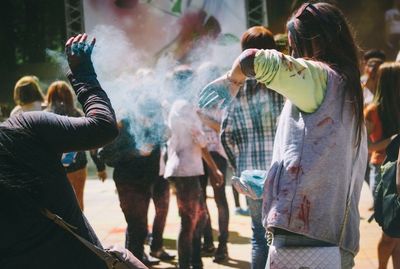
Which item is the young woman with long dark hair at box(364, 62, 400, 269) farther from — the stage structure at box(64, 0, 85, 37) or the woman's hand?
the stage structure at box(64, 0, 85, 37)

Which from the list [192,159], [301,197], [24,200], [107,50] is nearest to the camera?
[24,200]

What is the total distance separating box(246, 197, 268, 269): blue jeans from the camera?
11.0 feet

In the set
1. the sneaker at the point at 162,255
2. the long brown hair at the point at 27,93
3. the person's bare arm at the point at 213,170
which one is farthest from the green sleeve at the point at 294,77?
the long brown hair at the point at 27,93

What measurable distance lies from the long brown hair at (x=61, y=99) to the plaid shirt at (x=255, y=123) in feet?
6.88

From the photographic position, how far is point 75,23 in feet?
41.4

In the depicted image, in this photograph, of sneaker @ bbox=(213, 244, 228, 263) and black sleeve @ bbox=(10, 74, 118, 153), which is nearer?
black sleeve @ bbox=(10, 74, 118, 153)

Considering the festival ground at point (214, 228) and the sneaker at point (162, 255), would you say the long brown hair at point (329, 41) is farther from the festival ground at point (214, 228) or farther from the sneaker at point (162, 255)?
the sneaker at point (162, 255)

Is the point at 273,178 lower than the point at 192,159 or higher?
higher

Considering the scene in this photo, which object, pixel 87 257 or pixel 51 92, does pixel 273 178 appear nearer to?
pixel 87 257

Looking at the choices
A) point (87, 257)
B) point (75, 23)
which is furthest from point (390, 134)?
point (75, 23)

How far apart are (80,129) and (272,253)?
2.87 ft

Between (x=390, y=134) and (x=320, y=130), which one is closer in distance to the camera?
(x=320, y=130)

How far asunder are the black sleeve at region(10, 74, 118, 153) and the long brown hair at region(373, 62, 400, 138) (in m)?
2.94

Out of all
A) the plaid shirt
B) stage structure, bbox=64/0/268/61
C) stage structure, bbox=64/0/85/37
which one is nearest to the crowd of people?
the plaid shirt
